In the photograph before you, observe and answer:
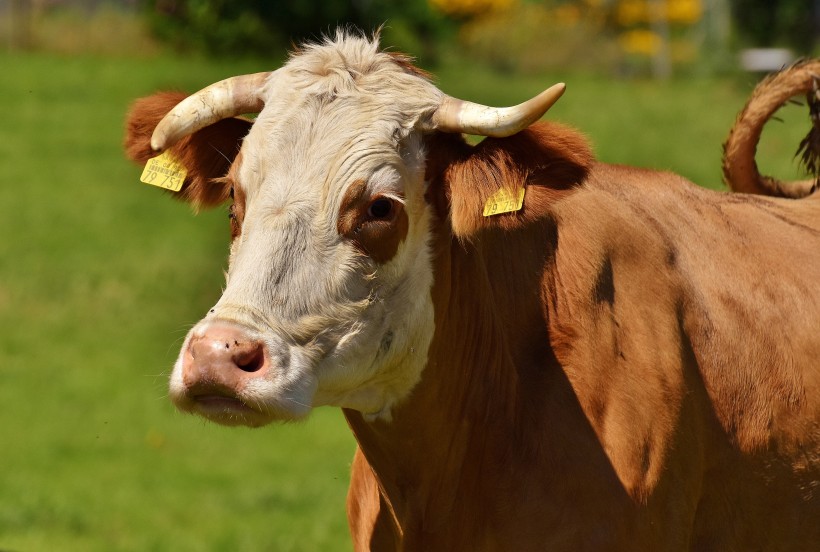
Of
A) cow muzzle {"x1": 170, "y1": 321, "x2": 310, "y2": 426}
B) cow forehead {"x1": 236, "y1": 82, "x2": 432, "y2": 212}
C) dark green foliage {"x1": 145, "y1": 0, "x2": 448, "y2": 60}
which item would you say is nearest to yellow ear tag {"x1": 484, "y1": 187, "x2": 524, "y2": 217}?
cow forehead {"x1": 236, "y1": 82, "x2": 432, "y2": 212}

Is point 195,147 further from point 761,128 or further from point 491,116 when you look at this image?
point 761,128

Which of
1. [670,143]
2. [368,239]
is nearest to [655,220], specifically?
[368,239]

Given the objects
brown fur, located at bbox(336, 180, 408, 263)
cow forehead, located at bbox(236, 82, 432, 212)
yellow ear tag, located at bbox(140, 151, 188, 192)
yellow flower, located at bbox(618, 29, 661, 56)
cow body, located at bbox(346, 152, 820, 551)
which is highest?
cow forehead, located at bbox(236, 82, 432, 212)

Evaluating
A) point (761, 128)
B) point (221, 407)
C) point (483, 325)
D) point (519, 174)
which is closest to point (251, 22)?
point (761, 128)

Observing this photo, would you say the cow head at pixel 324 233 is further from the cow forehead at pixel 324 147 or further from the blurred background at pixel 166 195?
the blurred background at pixel 166 195

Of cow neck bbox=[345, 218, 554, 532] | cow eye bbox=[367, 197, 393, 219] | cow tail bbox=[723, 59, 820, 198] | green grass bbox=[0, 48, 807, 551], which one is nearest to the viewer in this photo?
cow eye bbox=[367, 197, 393, 219]

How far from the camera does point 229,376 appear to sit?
4113 mm

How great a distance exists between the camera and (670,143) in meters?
23.0

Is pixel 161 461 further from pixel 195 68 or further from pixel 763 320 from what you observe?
pixel 195 68

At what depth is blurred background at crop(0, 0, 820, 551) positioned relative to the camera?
34.5 ft

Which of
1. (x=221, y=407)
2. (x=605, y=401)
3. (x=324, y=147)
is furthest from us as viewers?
(x=605, y=401)

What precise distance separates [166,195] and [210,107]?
12.3 meters

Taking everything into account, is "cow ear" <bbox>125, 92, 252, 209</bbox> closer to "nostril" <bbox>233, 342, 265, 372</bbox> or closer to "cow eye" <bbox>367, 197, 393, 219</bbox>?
"cow eye" <bbox>367, 197, 393, 219</bbox>

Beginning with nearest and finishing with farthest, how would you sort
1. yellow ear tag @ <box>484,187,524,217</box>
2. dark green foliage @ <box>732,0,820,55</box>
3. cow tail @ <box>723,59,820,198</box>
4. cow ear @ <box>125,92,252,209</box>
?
yellow ear tag @ <box>484,187,524,217</box>, cow ear @ <box>125,92,252,209</box>, cow tail @ <box>723,59,820,198</box>, dark green foliage @ <box>732,0,820,55</box>
